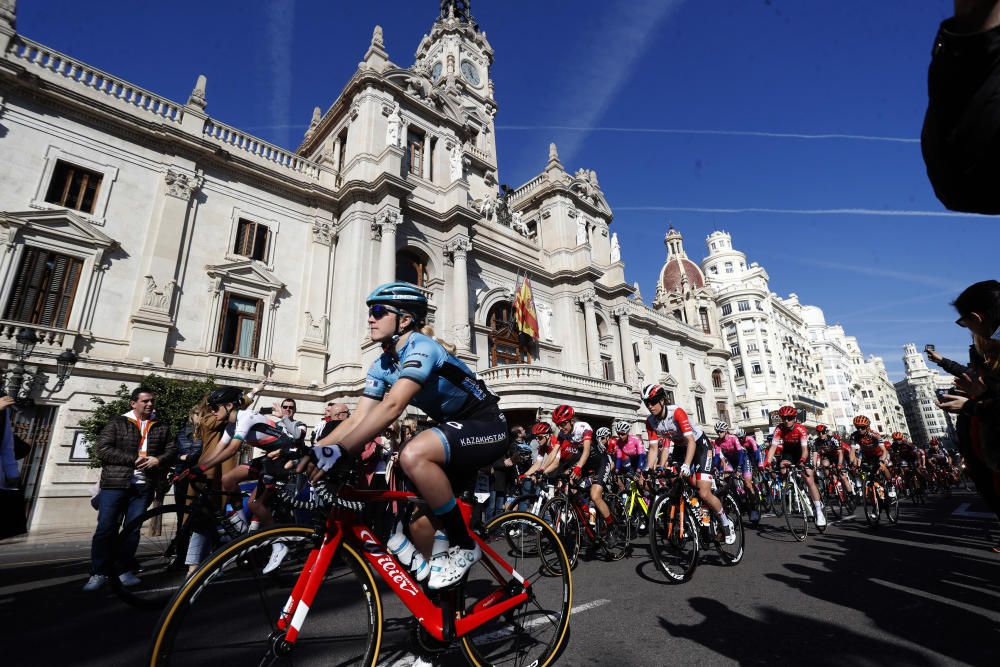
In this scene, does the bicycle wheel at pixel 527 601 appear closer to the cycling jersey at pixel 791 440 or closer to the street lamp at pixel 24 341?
the cycling jersey at pixel 791 440

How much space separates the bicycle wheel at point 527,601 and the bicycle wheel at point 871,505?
316 inches

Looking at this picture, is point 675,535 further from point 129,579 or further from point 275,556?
point 129,579

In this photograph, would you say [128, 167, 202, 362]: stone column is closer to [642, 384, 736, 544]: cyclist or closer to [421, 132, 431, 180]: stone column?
[421, 132, 431, 180]: stone column

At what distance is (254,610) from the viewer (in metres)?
2.23

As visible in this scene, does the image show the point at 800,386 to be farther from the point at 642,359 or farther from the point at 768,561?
the point at 768,561

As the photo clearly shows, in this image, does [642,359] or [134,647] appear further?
[642,359]

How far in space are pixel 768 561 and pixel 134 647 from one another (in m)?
6.54

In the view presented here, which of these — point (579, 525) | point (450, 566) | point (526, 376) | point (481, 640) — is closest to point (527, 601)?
point (481, 640)

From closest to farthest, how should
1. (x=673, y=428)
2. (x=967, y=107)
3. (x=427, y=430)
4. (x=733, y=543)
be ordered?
(x=967, y=107) → (x=427, y=430) → (x=733, y=543) → (x=673, y=428)

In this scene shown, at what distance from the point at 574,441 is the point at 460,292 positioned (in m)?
13.8

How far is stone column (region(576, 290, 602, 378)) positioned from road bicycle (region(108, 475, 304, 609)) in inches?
849

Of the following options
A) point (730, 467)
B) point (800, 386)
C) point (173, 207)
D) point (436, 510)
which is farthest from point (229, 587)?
point (800, 386)

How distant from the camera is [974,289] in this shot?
284 centimetres

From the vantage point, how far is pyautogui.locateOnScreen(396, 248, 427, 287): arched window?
65.5 feet
